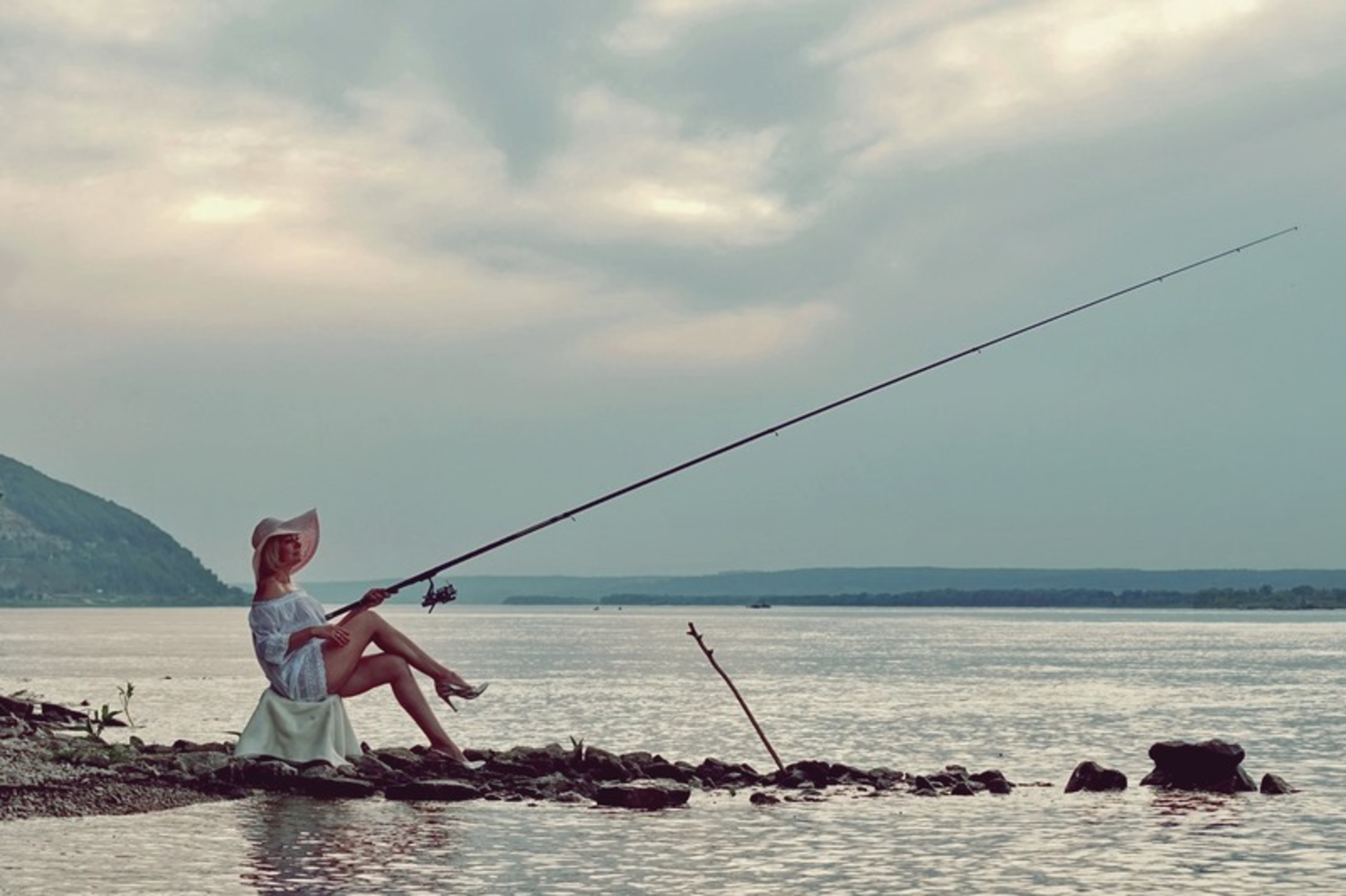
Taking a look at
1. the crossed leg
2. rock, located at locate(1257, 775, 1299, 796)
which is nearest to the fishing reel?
the crossed leg

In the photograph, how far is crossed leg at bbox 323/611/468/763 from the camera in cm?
1805

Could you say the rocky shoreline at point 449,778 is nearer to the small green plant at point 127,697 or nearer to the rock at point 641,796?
the rock at point 641,796

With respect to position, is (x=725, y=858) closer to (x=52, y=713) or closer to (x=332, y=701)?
(x=332, y=701)

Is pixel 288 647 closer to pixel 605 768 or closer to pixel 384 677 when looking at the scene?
pixel 384 677

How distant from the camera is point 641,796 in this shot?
19.2 m

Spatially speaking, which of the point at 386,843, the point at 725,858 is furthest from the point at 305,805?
the point at 725,858

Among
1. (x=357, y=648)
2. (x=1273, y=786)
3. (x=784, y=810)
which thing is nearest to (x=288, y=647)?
(x=357, y=648)

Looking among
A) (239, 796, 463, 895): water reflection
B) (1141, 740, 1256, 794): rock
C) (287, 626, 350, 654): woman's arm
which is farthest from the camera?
(1141, 740, 1256, 794): rock

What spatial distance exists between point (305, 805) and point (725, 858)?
450 cm

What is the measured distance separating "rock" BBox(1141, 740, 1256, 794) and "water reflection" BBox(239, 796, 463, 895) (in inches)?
387

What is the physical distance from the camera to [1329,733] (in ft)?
122

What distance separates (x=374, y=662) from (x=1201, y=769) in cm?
1071

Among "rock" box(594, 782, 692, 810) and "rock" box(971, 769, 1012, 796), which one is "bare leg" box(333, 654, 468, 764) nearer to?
"rock" box(594, 782, 692, 810)

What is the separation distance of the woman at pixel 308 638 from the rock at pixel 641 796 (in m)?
1.85
